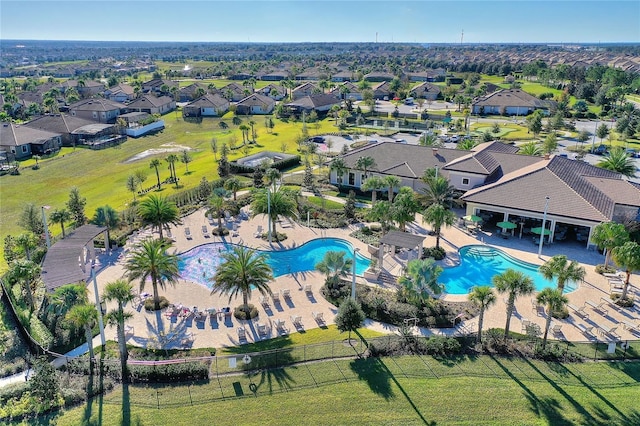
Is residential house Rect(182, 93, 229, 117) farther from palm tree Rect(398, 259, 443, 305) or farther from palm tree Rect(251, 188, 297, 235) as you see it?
palm tree Rect(398, 259, 443, 305)

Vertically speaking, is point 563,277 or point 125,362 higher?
point 563,277

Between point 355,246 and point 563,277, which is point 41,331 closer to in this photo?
point 355,246

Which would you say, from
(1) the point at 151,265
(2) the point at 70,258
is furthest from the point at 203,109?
(1) the point at 151,265

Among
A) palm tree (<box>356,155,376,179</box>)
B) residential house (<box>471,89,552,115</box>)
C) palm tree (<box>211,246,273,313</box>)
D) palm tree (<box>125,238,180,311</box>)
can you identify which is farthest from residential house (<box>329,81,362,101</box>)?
palm tree (<box>211,246,273,313</box>)

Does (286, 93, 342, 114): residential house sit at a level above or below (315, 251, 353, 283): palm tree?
above

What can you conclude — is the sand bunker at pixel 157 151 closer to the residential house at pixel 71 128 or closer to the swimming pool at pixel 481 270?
the residential house at pixel 71 128

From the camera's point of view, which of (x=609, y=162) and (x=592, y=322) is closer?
(x=592, y=322)

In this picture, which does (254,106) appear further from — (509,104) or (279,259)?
(279,259)

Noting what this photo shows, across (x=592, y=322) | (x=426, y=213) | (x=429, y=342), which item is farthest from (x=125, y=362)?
(x=592, y=322)
